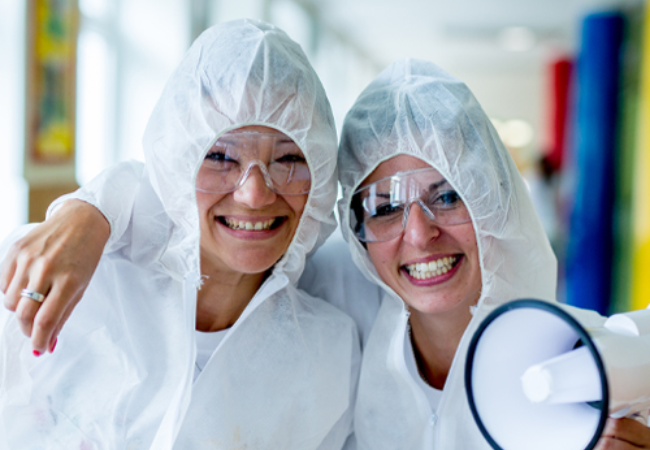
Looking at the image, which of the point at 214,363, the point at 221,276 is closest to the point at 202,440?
the point at 214,363

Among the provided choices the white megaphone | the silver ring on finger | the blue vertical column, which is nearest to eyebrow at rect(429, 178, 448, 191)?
the white megaphone

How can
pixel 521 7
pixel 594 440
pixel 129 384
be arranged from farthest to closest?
pixel 521 7, pixel 129 384, pixel 594 440

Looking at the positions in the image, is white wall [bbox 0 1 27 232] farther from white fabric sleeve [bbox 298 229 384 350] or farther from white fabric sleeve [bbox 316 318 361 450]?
white fabric sleeve [bbox 316 318 361 450]

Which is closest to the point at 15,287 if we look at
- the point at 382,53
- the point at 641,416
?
the point at 641,416

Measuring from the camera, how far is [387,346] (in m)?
1.50

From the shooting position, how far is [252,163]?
1320 mm

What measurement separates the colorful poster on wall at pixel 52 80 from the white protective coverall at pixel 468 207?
195 centimetres

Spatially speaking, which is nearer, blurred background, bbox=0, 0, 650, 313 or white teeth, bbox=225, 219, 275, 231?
white teeth, bbox=225, 219, 275, 231

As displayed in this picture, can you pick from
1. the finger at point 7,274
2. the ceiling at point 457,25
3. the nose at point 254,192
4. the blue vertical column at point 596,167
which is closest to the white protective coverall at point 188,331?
the nose at point 254,192

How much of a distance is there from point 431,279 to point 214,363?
0.54 metres

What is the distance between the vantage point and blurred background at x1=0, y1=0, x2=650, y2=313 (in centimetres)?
287

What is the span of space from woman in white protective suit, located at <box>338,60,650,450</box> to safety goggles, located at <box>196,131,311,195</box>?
193 mm

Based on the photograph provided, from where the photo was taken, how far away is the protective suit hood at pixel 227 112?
1.32 meters

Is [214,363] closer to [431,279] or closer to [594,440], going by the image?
[431,279]
